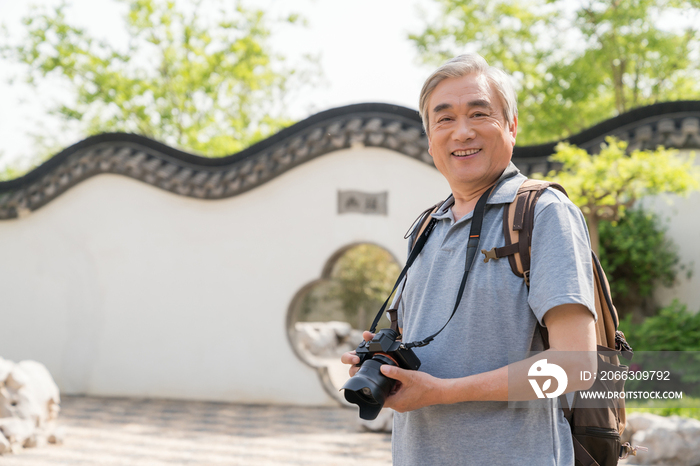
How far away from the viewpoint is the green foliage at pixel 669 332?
4652mm

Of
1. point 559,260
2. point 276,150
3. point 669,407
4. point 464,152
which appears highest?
point 276,150

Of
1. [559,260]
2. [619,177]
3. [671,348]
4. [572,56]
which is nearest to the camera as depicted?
[559,260]

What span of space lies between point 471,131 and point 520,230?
26 centimetres

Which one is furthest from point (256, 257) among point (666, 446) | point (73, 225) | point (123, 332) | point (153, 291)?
point (666, 446)

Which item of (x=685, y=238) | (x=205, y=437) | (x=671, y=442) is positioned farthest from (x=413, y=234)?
(x=685, y=238)

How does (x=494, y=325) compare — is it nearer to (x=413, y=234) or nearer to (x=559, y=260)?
(x=559, y=260)

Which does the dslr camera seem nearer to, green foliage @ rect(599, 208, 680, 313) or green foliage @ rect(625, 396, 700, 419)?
green foliage @ rect(625, 396, 700, 419)

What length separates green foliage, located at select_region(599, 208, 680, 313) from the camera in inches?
205

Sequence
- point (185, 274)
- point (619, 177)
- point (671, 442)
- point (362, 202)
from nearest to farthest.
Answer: point (671, 442), point (619, 177), point (362, 202), point (185, 274)

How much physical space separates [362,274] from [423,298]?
43.6 feet

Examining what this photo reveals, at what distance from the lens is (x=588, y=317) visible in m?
1.07

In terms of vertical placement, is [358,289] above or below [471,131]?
above

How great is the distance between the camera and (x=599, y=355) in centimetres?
121

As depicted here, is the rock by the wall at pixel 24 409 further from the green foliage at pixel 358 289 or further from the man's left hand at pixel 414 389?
the green foliage at pixel 358 289
